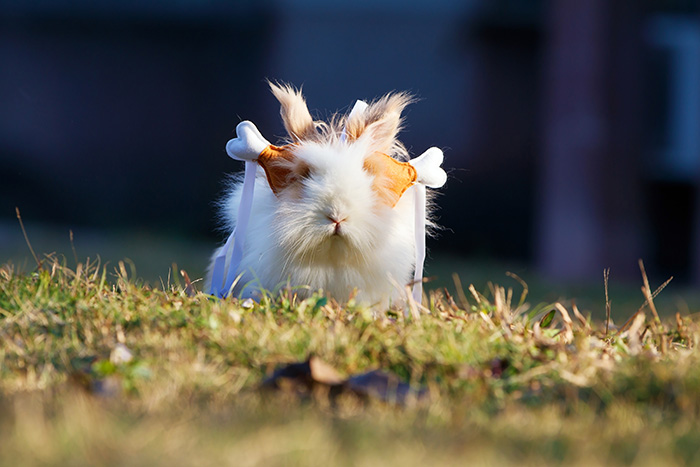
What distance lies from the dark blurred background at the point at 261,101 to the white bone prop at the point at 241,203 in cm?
582

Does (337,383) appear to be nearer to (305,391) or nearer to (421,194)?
(305,391)

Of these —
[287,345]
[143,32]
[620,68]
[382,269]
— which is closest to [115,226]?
[143,32]

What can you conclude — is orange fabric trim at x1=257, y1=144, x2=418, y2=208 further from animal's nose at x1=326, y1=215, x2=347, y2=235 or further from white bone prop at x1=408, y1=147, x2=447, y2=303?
animal's nose at x1=326, y1=215, x2=347, y2=235

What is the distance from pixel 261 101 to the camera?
9289 millimetres

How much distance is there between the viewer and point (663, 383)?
203cm

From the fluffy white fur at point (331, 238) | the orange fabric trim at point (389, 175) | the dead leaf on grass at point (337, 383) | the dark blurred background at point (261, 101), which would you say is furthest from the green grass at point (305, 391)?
the dark blurred background at point (261, 101)

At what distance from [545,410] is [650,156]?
7115mm

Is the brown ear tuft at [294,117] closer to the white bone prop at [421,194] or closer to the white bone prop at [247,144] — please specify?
the white bone prop at [247,144]

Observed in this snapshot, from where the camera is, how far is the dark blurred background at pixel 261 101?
9.10 metres

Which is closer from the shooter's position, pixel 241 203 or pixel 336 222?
pixel 336 222

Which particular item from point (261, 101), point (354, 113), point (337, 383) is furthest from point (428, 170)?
point (261, 101)

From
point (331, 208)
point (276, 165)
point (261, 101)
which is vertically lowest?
point (331, 208)

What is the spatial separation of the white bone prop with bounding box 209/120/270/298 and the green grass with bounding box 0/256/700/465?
280 mm

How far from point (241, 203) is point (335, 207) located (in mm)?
448
